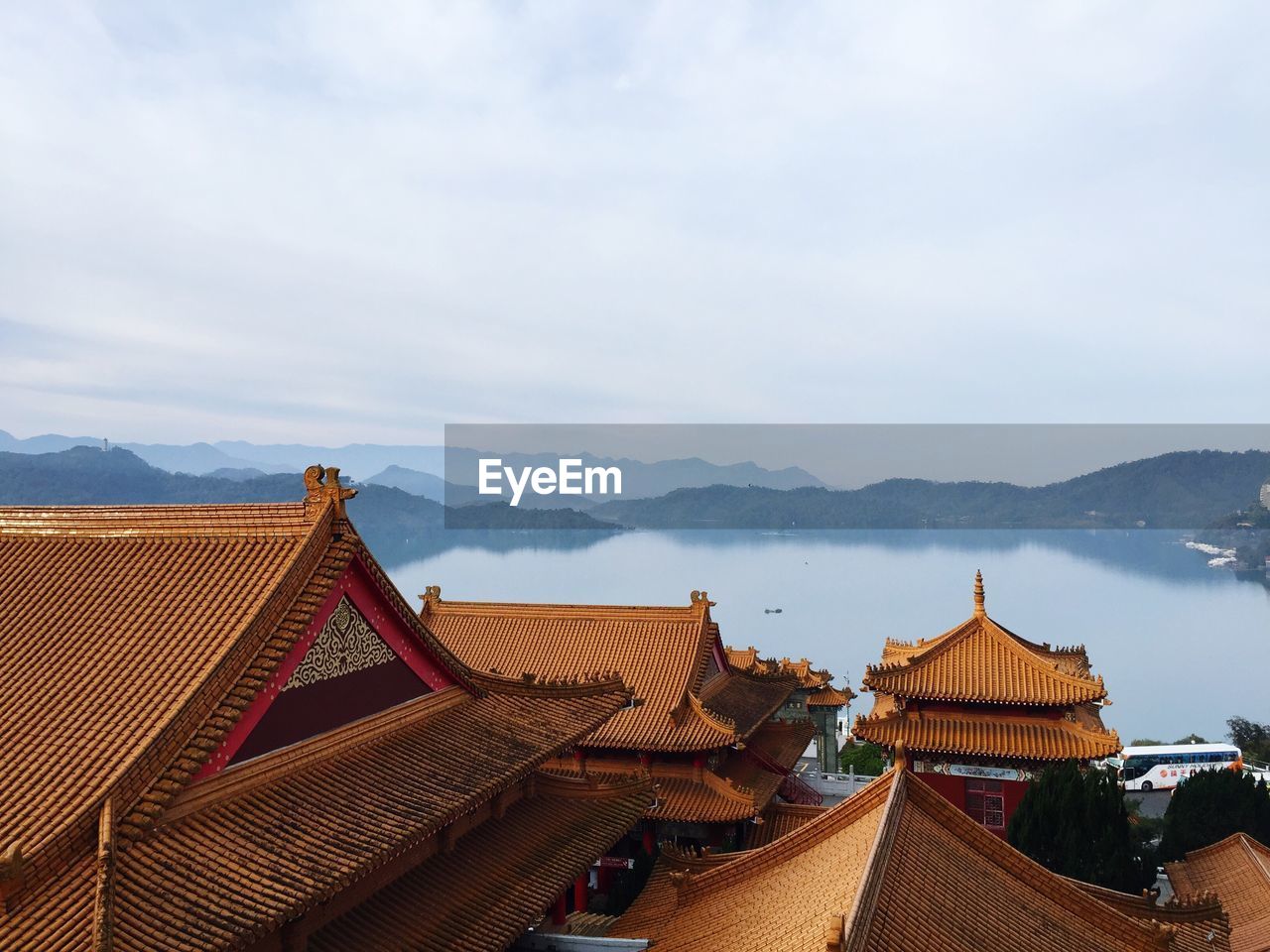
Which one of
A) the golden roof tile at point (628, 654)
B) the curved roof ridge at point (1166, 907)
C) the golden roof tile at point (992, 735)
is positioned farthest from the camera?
the golden roof tile at point (628, 654)

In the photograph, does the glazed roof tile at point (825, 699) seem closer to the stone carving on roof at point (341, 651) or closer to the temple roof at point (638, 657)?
the temple roof at point (638, 657)

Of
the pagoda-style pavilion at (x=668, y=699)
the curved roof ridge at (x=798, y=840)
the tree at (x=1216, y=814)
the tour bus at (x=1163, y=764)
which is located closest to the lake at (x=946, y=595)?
the tour bus at (x=1163, y=764)

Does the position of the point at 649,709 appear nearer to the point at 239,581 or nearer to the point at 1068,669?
the point at 1068,669

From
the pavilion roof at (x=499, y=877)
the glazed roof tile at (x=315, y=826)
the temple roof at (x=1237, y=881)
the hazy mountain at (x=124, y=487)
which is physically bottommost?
the temple roof at (x=1237, y=881)

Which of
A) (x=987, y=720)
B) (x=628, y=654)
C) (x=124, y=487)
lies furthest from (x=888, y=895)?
(x=124, y=487)

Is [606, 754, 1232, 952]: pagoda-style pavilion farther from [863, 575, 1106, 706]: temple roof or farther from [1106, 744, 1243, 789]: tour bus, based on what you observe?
[1106, 744, 1243, 789]: tour bus

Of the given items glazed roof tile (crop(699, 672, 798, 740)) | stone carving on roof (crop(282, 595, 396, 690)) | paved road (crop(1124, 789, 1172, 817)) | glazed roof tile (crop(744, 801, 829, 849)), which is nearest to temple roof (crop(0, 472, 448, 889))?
stone carving on roof (crop(282, 595, 396, 690))

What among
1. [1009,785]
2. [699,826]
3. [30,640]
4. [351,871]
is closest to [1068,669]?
[1009,785]
